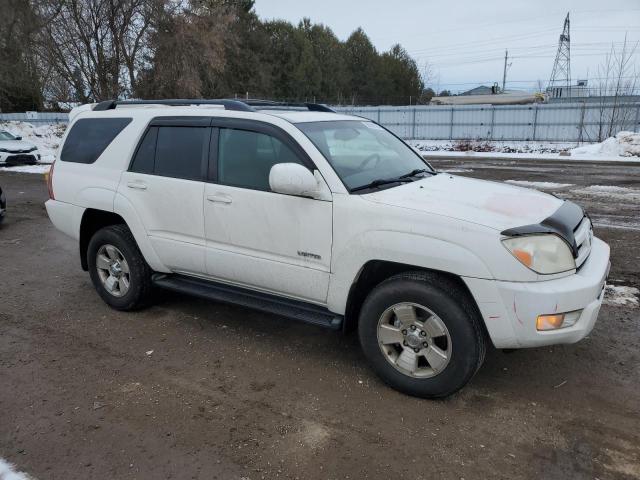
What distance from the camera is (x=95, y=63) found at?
27.5 meters

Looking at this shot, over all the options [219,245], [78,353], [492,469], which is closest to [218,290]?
[219,245]

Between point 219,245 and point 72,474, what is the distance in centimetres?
191

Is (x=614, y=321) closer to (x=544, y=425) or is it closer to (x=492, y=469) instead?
(x=544, y=425)

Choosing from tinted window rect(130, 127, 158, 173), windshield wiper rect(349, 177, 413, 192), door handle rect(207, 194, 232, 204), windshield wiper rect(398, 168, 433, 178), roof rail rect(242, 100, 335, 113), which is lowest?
door handle rect(207, 194, 232, 204)

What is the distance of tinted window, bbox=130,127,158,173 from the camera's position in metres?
4.60

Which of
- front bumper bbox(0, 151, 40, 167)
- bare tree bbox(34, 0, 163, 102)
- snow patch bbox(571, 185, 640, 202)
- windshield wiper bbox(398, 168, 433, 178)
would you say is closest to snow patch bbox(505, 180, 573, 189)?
snow patch bbox(571, 185, 640, 202)

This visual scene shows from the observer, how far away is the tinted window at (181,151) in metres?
4.30

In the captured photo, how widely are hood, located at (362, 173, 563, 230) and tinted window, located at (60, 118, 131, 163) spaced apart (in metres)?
2.73

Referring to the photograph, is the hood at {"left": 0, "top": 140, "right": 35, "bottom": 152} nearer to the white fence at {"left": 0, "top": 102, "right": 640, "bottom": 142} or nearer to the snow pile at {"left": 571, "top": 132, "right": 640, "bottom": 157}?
the white fence at {"left": 0, "top": 102, "right": 640, "bottom": 142}

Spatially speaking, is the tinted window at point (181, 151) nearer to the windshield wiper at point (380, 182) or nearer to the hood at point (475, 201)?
the windshield wiper at point (380, 182)

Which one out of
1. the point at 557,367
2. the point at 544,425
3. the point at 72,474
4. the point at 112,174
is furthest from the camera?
the point at 112,174

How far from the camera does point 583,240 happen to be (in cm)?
350

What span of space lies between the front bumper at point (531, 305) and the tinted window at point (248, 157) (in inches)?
64.0

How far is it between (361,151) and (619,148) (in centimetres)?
2062
